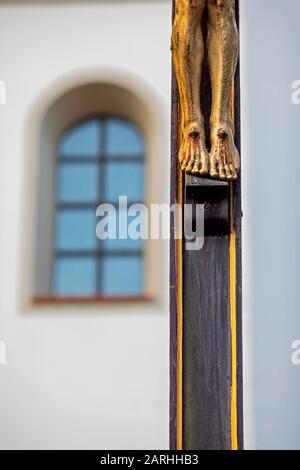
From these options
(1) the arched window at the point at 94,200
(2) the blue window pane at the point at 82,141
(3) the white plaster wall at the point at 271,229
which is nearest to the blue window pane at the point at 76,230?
(1) the arched window at the point at 94,200

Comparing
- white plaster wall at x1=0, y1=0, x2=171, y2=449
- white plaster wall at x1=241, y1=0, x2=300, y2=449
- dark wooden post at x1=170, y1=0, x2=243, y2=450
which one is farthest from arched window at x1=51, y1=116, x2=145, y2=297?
dark wooden post at x1=170, y1=0, x2=243, y2=450

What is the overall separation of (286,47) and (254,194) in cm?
43

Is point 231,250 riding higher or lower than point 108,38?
lower

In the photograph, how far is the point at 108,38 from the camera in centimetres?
474

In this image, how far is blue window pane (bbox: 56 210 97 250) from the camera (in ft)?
15.4

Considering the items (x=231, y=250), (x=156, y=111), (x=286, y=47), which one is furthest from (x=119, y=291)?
(x=231, y=250)

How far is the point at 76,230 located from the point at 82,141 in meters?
0.35

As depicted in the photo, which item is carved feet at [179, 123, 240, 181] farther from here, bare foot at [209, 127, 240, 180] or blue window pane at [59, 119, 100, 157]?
blue window pane at [59, 119, 100, 157]

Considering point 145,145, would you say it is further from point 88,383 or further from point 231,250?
point 231,250

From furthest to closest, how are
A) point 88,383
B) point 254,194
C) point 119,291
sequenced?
point 119,291 < point 88,383 < point 254,194

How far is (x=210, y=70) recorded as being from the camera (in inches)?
77.8

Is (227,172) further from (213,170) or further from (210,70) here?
(210,70)

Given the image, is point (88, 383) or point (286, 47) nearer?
point (286, 47)

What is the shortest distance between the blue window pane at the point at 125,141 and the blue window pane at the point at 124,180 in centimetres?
4
